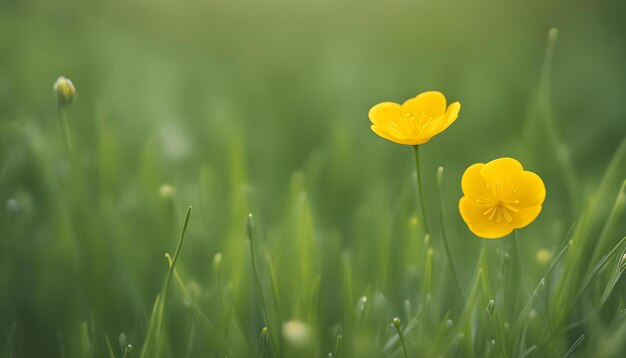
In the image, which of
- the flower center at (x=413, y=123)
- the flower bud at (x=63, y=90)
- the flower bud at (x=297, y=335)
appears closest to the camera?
the flower bud at (x=297, y=335)

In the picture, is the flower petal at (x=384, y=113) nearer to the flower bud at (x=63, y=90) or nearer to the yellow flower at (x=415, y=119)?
the yellow flower at (x=415, y=119)

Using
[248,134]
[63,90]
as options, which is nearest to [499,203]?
[63,90]

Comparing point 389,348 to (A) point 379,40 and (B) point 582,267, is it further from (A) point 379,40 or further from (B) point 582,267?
(A) point 379,40

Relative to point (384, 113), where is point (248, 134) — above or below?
above

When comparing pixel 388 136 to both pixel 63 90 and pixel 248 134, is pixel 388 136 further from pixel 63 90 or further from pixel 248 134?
pixel 248 134

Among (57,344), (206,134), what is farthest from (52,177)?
(206,134)

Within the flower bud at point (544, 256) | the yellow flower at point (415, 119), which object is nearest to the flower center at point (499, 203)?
the yellow flower at point (415, 119)

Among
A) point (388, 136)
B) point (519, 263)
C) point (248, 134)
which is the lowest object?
point (519, 263)
